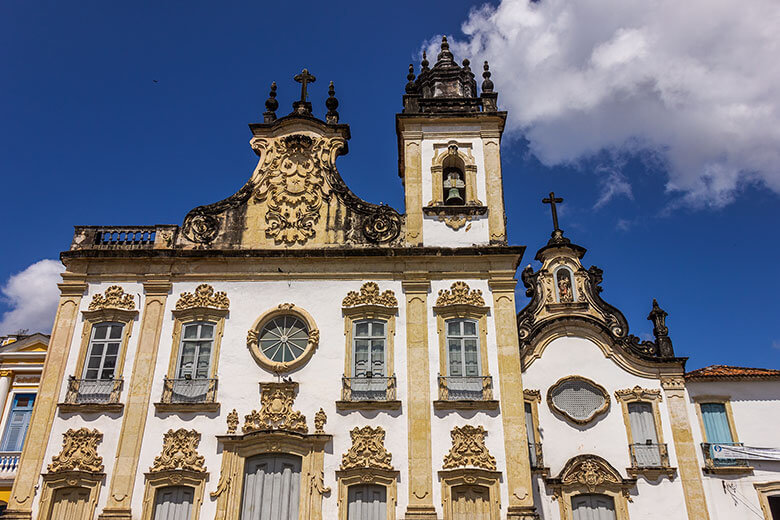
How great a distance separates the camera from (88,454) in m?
15.4

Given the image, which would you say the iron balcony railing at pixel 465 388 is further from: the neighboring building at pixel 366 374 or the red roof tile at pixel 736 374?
the red roof tile at pixel 736 374

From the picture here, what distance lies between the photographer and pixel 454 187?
18531 mm

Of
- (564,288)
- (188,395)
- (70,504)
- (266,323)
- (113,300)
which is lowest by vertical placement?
(70,504)

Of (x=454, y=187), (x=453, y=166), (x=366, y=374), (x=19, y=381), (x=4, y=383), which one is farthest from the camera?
(x=19, y=381)

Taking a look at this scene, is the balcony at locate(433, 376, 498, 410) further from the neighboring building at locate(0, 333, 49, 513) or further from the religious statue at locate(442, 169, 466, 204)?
the neighboring building at locate(0, 333, 49, 513)

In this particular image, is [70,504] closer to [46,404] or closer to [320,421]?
[46,404]

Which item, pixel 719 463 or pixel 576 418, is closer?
pixel 719 463

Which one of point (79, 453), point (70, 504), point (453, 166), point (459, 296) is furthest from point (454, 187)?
point (70, 504)

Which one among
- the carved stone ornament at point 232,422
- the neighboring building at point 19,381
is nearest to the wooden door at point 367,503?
the carved stone ornament at point 232,422

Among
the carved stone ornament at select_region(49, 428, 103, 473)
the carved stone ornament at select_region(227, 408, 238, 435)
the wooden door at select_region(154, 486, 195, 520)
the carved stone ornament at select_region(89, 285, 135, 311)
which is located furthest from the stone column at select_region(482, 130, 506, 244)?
the carved stone ornament at select_region(49, 428, 103, 473)

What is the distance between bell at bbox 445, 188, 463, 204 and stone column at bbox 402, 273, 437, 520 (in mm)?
2660

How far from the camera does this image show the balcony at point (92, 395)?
1573cm

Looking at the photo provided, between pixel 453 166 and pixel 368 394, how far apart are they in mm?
7272

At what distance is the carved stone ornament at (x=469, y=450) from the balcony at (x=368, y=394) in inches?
62.4
